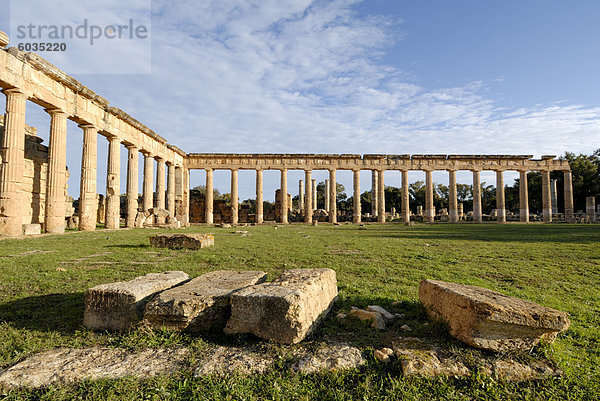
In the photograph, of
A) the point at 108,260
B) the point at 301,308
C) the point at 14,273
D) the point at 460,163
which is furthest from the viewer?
the point at 460,163

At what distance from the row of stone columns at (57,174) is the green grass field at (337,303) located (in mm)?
5742

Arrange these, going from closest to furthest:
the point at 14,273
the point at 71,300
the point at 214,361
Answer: the point at 214,361, the point at 71,300, the point at 14,273

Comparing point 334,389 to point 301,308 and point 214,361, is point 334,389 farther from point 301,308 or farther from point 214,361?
point 214,361

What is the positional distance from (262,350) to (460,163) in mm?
36973

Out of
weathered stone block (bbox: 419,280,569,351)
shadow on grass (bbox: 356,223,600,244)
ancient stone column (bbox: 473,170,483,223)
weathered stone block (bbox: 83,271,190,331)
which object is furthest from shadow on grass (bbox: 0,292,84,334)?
ancient stone column (bbox: 473,170,483,223)

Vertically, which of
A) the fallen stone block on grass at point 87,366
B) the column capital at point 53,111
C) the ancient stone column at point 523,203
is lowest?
the fallen stone block on grass at point 87,366

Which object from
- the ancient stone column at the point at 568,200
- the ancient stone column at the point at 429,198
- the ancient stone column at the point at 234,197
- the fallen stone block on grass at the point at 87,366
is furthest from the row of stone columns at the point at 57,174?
the ancient stone column at the point at 568,200

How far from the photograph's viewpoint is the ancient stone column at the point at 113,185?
19922mm

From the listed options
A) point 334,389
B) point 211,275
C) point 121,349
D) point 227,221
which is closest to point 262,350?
point 334,389

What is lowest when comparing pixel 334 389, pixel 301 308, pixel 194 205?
pixel 334 389

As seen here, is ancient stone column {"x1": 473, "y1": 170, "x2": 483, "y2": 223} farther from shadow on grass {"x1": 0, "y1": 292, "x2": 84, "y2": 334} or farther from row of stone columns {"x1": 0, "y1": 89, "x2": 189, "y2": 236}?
shadow on grass {"x1": 0, "y1": 292, "x2": 84, "y2": 334}

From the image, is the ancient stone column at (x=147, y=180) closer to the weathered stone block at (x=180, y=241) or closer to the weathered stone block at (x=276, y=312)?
the weathered stone block at (x=180, y=241)

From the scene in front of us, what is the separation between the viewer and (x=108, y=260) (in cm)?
746

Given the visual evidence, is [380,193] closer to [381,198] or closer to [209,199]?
[381,198]
